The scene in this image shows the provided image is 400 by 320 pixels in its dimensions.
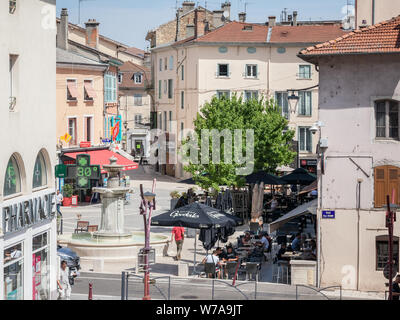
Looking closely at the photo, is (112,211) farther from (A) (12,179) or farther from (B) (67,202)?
(B) (67,202)

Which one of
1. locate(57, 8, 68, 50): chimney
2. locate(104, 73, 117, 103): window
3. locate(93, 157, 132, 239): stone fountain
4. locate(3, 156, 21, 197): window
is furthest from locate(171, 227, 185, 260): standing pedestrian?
locate(104, 73, 117, 103): window

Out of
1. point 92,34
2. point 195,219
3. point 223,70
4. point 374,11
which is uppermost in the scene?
point 92,34

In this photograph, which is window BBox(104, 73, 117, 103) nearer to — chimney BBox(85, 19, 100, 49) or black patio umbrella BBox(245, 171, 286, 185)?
chimney BBox(85, 19, 100, 49)

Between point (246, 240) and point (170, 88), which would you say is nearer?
point (246, 240)

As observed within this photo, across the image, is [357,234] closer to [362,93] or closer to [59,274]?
[362,93]

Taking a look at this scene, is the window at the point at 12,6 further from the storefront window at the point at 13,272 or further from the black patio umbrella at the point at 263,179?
the black patio umbrella at the point at 263,179

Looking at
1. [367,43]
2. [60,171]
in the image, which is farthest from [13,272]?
[60,171]

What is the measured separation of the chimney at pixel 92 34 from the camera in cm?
6838

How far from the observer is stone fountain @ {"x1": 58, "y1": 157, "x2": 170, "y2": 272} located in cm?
3062

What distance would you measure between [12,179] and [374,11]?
18.1m

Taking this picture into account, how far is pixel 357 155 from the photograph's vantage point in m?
27.2

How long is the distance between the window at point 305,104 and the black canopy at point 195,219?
3985 centimetres

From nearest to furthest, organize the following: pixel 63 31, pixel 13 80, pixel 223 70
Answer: pixel 13 80 → pixel 63 31 → pixel 223 70

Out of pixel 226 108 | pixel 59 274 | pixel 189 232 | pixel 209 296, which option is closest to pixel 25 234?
pixel 59 274
